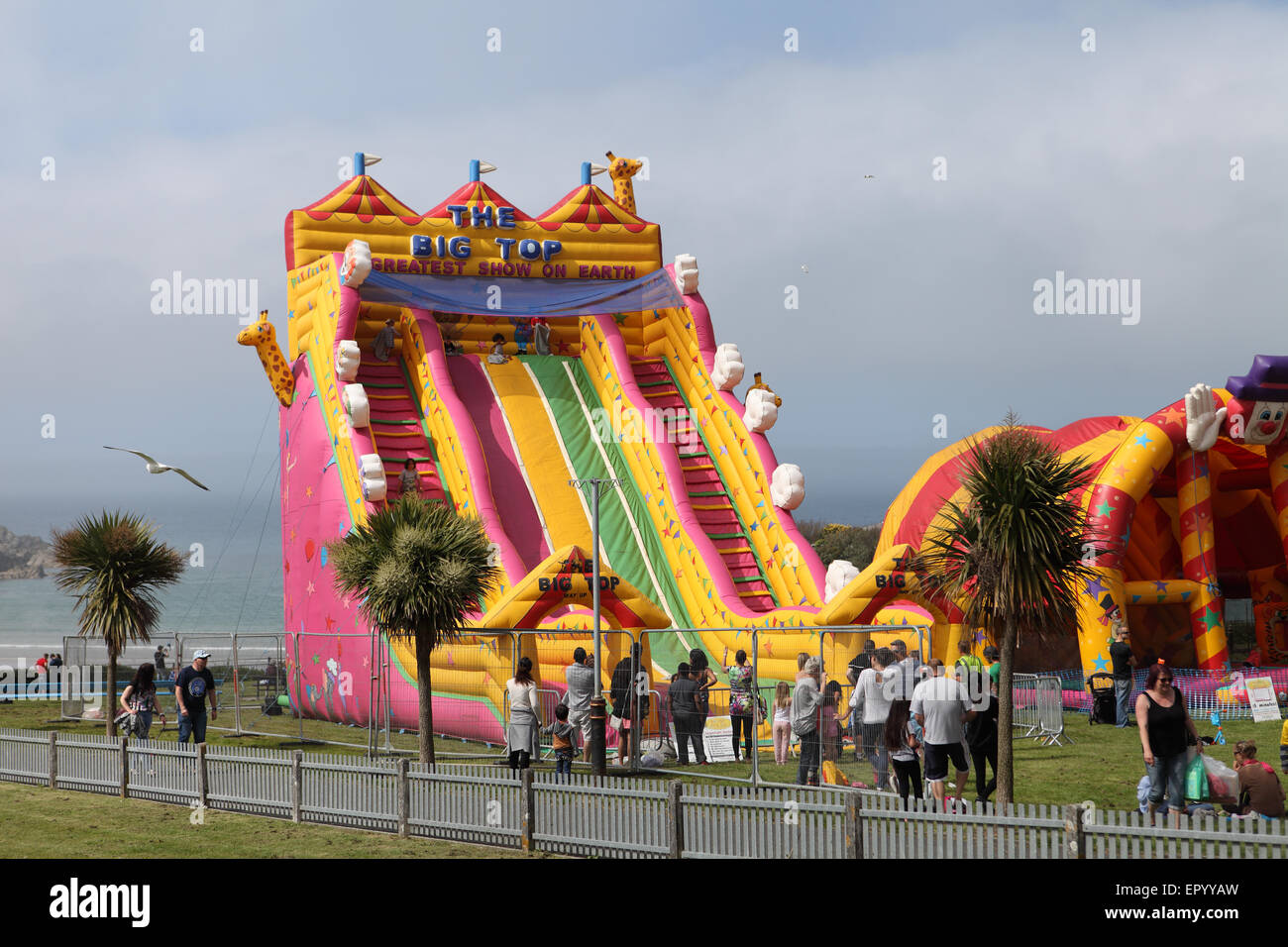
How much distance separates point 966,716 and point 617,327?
17250mm

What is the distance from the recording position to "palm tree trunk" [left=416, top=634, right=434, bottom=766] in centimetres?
1662

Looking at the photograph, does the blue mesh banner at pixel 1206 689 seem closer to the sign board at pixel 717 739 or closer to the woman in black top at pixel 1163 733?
the sign board at pixel 717 739

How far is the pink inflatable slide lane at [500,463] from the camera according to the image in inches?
1030

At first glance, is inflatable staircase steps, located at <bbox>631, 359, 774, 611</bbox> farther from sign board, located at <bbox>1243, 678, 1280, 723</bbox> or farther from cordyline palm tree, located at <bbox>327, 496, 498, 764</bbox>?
cordyline palm tree, located at <bbox>327, 496, 498, 764</bbox>

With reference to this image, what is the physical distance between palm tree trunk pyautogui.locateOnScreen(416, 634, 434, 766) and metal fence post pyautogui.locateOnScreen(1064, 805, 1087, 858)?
8323 mm

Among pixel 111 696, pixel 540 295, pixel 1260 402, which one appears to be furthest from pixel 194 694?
pixel 1260 402

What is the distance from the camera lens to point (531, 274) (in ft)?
97.6

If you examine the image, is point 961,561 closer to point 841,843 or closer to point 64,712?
point 841,843

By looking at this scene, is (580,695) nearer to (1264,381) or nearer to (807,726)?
(807,726)

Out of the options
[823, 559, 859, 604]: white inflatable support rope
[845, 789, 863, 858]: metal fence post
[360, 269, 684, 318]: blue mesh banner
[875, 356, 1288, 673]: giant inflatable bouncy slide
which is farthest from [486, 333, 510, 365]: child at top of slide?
[845, 789, 863, 858]: metal fence post
